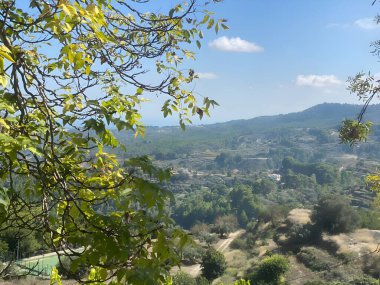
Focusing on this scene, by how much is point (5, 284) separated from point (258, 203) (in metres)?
87.2

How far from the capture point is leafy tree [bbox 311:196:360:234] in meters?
41.5

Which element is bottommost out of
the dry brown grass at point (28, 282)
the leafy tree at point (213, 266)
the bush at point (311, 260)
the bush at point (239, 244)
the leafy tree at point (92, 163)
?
the bush at point (239, 244)

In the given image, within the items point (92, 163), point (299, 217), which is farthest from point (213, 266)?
point (92, 163)

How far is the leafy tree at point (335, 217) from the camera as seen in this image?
41500 mm

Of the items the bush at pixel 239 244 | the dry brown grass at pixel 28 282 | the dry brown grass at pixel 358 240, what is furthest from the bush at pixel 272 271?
the bush at pixel 239 244

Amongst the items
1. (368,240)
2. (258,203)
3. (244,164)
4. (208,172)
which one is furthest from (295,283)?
(244,164)

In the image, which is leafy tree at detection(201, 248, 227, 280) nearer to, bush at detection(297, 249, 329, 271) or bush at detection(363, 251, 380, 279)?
bush at detection(297, 249, 329, 271)

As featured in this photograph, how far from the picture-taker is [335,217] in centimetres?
4172

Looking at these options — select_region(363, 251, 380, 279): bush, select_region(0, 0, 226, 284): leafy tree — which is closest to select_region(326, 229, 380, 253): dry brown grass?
select_region(363, 251, 380, 279): bush

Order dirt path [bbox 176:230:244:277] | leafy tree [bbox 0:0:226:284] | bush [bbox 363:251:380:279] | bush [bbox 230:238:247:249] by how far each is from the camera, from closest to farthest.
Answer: leafy tree [bbox 0:0:226:284] < bush [bbox 363:251:380:279] < dirt path [bbox 176:230:244:277] < bush [bbox 230:238:247:249]

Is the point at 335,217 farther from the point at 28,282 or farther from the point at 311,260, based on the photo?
the point at 28,282

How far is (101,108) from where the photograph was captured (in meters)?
2.82

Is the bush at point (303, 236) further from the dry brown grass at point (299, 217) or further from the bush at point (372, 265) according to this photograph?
the bush at point (372, 265)

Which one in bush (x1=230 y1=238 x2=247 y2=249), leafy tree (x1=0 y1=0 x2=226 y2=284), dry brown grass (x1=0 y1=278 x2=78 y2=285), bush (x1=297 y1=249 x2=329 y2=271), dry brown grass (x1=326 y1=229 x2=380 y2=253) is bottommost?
bush (x1=230 y1=238 x2=247 y2=249)
